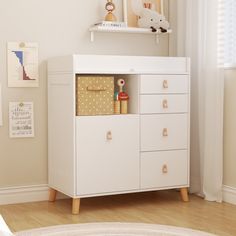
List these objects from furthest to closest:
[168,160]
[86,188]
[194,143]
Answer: [194,143] → [168,160] → [86,188]

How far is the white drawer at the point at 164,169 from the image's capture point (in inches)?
153

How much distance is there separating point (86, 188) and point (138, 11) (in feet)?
4.90

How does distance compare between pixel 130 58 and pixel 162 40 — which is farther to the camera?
pixel 162 40

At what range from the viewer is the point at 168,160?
13.0 feet

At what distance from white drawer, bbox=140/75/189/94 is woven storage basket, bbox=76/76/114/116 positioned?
0.23m

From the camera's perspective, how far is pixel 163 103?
391 centimetres

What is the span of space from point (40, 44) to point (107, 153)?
37.9 inches

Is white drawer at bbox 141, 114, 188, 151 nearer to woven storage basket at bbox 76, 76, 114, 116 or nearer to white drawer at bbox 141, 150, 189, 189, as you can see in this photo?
white drawer at bbox 141, 150, 189, 189

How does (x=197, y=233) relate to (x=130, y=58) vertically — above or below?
below

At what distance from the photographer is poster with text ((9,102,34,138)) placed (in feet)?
12.9

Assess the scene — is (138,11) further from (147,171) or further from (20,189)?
(20,189)

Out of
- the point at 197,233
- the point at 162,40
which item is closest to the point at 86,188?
the point at 197,233

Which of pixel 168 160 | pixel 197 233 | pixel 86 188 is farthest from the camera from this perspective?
pixel 168 160

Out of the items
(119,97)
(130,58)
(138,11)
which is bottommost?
(119,97)
